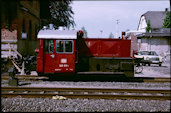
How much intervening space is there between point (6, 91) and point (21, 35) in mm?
10093

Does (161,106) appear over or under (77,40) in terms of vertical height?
under

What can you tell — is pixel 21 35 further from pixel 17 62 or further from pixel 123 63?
pixel 123 63

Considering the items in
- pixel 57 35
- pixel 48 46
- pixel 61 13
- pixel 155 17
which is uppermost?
pixel 155 17

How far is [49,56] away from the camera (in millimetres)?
11461

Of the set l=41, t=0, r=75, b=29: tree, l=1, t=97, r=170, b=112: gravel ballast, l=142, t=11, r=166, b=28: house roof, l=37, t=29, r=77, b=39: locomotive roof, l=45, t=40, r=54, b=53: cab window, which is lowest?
l=1, t=97, r=170, b=112: gravel ballast

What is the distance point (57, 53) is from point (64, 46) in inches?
21.4

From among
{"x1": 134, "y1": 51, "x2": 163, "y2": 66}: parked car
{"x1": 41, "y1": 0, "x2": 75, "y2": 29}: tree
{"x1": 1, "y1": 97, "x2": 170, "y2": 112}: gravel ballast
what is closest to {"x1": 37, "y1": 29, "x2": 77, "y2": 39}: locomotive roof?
{"x1": 1, "y1": 97, "x2": 170, "y2": 112}: gravel ballast

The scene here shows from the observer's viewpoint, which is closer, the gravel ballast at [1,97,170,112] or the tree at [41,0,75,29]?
the gravel ballast at [1,97,170,112]

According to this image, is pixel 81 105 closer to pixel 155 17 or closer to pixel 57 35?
pixel 57 35

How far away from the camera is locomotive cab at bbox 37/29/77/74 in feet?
37.6

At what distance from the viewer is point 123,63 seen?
11852 millimetres

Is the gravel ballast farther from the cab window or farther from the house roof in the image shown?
the house roof

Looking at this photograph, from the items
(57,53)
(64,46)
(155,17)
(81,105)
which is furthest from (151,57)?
(155,17)

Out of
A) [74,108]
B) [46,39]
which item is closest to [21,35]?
[46,39]
